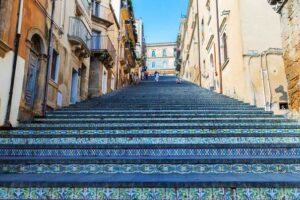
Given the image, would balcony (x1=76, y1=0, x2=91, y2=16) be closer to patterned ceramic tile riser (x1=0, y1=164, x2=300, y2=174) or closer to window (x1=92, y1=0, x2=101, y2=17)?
window (x1=92, y1=0, x2=101, y2=17)

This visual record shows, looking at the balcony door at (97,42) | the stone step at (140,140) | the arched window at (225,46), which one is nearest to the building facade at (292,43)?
the stone step at (140,140)

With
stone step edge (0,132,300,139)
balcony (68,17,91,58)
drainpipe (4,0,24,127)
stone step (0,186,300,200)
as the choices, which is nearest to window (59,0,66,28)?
balcony (68,17,91,58)

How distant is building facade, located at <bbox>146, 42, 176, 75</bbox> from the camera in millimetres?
65188

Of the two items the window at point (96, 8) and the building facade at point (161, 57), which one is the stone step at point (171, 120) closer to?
the window at point (96, 8)

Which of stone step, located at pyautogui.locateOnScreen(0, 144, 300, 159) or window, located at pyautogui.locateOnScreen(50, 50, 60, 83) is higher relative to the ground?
window, located at pyautogui.locateOnScreen(50, 50, 60, 83)

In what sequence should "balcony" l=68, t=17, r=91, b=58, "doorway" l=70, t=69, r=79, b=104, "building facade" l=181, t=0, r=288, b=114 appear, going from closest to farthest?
"building facade" l=181, t=0, r=288, b=114 < "balcony" l=68, t=17, r=91, b=58 < "doorway" l=70, t=69, r=79, b=104

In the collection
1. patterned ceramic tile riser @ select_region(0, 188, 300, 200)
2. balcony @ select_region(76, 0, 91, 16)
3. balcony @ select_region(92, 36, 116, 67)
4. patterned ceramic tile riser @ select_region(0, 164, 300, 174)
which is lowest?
patterned ceramic tile riser @ select_region(0, 188, 300, 200)

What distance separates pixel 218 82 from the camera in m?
14.8

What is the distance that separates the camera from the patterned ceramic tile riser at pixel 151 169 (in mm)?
3717

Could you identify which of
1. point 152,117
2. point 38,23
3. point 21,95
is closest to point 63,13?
point 38,23

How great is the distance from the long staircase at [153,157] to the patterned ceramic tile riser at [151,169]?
0.01 meters

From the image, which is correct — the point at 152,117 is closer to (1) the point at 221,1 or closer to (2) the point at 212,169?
(2) the point at 212,169

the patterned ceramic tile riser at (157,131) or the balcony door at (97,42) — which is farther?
the balcony door at (97,42)

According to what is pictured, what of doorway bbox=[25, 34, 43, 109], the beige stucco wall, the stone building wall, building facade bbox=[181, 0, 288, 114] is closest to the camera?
the stone building wall
